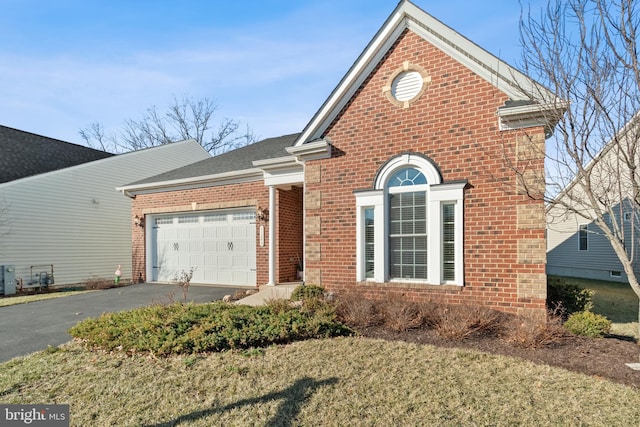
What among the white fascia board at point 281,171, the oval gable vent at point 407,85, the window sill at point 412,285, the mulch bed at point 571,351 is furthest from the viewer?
the white fascia board at point 281,171

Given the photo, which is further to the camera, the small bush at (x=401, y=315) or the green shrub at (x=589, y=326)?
the small bush at (x=401, y=315)

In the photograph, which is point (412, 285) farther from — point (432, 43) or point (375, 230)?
point (432, 43)

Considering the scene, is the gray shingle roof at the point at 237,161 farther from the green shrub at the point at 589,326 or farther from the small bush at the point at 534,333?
the green shrub at the point at 589,326

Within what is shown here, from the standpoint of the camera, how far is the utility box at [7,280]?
43.5 feet

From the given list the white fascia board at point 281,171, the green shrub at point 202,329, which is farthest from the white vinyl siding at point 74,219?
the green shrub at point 202,329

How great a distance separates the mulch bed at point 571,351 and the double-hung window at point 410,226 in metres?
1.59

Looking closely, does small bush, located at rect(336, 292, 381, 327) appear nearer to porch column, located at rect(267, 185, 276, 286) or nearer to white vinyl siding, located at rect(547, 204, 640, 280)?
porch column, located at rect(267, 185, 276, 286)

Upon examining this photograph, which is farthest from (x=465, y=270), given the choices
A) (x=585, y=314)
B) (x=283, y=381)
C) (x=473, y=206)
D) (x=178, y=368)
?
(x=178, y=368)

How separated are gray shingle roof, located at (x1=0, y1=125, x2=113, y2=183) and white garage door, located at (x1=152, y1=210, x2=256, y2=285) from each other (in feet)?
24.1

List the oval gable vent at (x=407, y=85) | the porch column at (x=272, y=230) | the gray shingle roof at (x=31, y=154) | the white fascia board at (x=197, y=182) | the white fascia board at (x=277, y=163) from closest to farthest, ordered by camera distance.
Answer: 1. the oval gable vent at (x=407, y=85)
2. the white fascia board at (x=277, y=163)
3. the porch column at (x=272, y=230)
4. the white fascia board at (x=197, y=182)
5. the gray shingle roof at (x=31, y=154)

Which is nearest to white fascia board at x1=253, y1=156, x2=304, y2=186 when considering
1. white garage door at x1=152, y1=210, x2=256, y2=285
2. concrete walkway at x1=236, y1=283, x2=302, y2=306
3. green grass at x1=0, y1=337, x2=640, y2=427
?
white garage door at x1=152, y1=210, x2=256, y2=285

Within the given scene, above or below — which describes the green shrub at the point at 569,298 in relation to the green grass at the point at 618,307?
above

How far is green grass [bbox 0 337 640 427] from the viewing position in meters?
3.66

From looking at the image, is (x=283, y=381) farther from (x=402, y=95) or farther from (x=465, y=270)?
(x=402, y=95)
